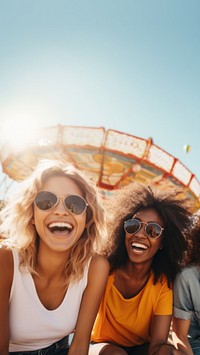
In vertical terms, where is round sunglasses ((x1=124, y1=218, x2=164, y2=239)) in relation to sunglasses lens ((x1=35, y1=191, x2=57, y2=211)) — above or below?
below

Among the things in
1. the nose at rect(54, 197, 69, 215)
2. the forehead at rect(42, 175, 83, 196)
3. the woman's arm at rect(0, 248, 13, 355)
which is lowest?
the woman's arm at rect(0, 248, 13, 355)

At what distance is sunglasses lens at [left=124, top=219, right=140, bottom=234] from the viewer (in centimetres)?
263

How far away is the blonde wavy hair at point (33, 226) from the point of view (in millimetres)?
2262

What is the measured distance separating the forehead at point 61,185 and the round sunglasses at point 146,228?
22.3 inches

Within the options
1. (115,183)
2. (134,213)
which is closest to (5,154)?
(115,183)

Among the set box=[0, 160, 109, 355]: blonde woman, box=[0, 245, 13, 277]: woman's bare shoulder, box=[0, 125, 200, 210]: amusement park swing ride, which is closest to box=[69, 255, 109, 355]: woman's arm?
box=[0, 160, 109, 355]: blonde woman

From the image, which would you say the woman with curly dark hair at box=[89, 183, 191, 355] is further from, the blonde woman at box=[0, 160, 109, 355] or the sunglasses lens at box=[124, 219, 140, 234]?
the blonde woman at box=[0, 160, 109, 355]

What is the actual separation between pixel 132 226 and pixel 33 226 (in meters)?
0.79

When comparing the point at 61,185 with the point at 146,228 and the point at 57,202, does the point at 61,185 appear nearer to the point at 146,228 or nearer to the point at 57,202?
the point at 57,202

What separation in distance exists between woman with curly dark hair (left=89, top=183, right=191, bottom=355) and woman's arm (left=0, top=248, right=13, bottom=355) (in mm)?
709

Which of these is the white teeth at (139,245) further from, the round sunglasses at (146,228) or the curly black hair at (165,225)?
the curly black hair at (165,225)

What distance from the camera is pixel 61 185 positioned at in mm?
2266

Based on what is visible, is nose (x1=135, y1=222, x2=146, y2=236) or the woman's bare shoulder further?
nose (x1=135, y1=222, x2=146, y2=236)

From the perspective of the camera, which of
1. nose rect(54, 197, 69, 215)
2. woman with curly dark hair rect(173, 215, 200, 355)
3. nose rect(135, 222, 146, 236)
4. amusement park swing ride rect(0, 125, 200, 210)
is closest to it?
nose rect(54, 197, 69, 215)
